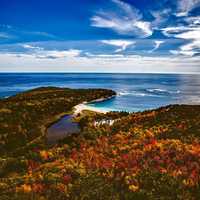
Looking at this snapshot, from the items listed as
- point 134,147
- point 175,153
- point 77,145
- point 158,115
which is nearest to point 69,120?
point 158,115

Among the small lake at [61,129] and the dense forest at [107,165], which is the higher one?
the dense forest at [107,165]

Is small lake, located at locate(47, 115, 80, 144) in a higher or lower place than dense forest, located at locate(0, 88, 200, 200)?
lower

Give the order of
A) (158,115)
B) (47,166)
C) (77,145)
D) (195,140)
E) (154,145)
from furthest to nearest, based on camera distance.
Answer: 1. (158,115)
2. (77,145)
3. (195,140)
4. (154,145)
5. (47,166)

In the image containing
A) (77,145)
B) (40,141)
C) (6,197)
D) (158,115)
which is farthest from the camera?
(158,115)

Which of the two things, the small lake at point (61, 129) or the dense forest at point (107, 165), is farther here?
the small lake at point (61, 129)

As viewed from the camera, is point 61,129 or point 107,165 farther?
point 61,129

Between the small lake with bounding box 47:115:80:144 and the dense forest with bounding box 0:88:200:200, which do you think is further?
the small lake with bounding box 47:115:80:144

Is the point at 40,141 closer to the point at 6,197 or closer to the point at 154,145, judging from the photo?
the point at 154,145

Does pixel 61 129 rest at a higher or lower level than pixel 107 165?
lower
